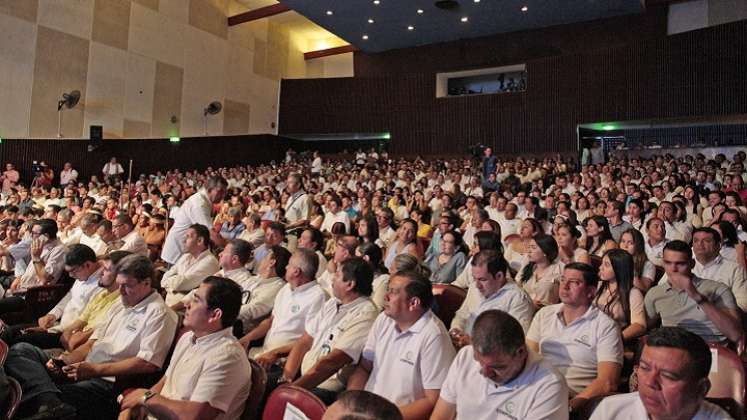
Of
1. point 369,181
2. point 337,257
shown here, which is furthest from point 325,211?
point 337,257

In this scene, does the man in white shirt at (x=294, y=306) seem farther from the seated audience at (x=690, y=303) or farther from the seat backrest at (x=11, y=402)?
the seated audience at (x=690, y=303)

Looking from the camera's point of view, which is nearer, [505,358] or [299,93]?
[505,358]

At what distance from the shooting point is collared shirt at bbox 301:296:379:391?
94.5 inches

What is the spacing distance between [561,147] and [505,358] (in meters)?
13.4

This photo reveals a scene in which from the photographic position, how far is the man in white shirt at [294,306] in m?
2.94

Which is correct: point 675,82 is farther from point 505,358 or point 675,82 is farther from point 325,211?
point 505,358

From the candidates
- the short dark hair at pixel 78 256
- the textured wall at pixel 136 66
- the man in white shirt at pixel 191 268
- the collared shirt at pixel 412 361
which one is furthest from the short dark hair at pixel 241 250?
the textured wall at pixel 136 66

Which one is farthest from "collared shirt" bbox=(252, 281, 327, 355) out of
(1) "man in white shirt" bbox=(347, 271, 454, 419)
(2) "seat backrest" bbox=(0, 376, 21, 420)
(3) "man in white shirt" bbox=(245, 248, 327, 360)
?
(2) "seat backrest" bbox=(0, 376, 21, 420)

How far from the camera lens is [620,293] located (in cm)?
292

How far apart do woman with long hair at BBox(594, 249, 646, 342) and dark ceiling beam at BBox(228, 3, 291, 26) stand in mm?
13763

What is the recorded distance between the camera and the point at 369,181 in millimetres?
10961

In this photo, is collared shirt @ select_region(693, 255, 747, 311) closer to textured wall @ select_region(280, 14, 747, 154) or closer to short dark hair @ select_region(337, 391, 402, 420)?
short dark hair @ select_region(337, 391, 402, 420)

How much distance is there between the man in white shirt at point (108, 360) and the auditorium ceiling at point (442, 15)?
12.3 meters

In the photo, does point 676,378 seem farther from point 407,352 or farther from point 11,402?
point 11,402
